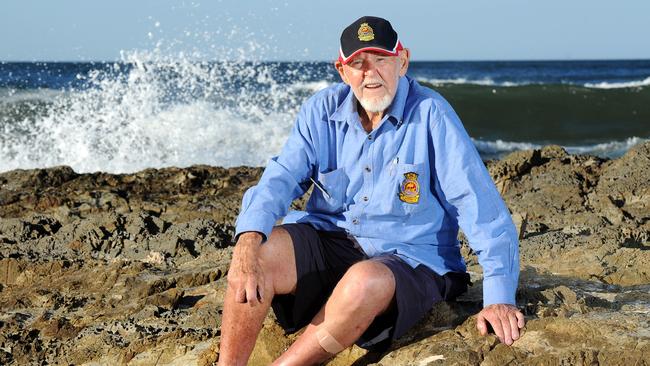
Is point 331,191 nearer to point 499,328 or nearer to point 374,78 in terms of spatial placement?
point 374,78

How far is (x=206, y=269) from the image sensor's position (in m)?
4.22

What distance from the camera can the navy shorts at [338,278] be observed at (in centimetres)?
278

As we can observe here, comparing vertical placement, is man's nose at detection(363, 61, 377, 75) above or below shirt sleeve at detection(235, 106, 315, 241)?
above

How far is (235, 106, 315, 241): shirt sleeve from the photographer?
113 inches

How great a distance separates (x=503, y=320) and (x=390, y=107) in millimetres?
806

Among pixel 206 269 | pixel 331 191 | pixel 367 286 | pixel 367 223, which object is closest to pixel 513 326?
pixel 367 286

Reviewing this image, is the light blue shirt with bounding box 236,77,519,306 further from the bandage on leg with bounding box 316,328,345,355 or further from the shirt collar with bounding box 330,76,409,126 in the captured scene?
the bandage on leg with bounding box 316,328,345,355

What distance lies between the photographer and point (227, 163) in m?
9.23

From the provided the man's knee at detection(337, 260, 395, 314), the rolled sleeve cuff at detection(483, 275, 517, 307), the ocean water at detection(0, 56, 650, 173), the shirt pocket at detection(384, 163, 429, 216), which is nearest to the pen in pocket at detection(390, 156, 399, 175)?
the shirt pocket at detection(384, 163, 429, 216)

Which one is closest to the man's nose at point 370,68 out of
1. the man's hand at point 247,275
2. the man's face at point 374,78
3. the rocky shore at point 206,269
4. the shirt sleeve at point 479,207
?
the man's face at point 374,78

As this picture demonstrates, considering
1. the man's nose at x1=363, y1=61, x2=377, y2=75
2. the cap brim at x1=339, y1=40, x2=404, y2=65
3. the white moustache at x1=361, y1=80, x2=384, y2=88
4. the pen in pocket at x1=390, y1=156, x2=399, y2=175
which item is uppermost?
the cap brim at x1=339, y1=40, x2=404, y2=65

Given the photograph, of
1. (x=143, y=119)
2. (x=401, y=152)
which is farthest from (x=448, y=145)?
(x=143, y=119)

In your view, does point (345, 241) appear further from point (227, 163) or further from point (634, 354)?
point (227, 163)

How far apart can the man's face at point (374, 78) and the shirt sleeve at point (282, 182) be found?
8.8 inches
